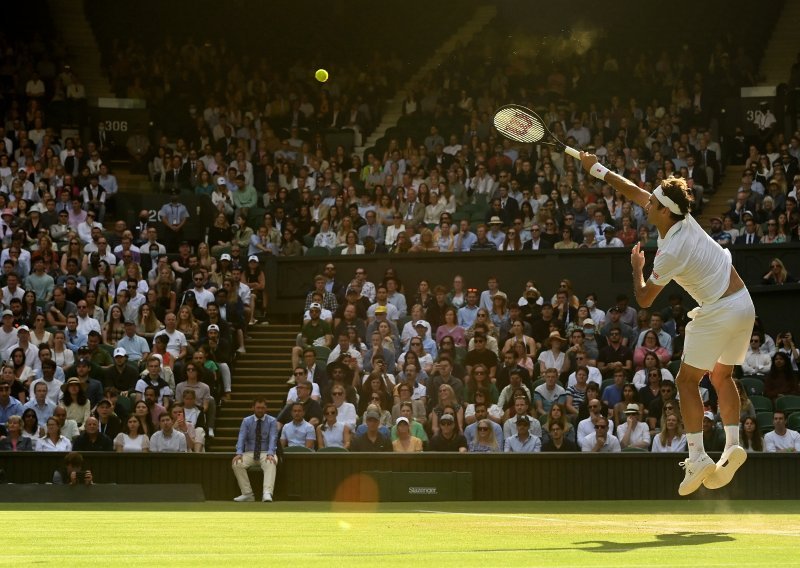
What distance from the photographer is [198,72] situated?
31266 mm

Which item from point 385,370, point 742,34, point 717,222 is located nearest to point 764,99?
point 742,34

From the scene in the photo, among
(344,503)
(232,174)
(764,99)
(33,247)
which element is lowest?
(344,503)

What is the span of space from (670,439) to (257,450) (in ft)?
17.3

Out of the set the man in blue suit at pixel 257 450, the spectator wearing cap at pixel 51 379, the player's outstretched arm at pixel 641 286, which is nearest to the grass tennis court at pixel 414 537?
the player's outstretched arm at pixel 641 286

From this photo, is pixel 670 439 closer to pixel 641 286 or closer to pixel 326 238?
pixel 641 286

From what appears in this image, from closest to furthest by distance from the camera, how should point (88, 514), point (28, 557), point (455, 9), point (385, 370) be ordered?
point (28, 557) → point (88, 514) → point (385, 370) → point (455, 9)

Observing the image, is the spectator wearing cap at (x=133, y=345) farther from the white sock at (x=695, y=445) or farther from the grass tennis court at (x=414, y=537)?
the white sock at (x=695, y=445)

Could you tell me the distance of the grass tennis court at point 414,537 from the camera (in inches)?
275

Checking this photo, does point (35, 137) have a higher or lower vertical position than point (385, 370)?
higher

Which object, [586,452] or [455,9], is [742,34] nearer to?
[455,9]

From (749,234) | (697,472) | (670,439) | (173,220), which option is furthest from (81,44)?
(697,472)

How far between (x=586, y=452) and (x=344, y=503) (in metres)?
3.14

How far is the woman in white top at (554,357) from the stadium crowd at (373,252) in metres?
0.02

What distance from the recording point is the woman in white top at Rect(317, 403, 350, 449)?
1808cm
